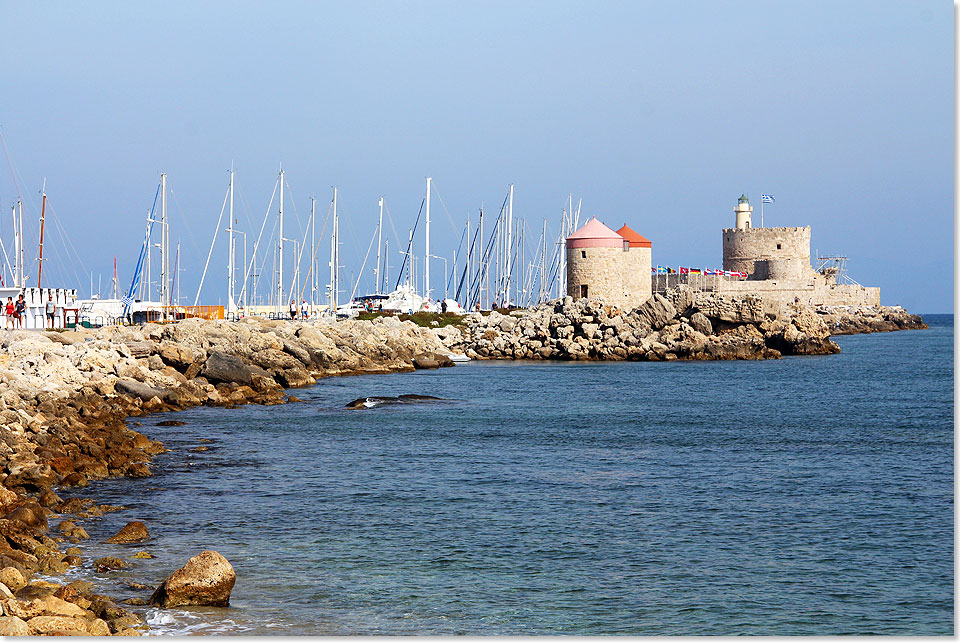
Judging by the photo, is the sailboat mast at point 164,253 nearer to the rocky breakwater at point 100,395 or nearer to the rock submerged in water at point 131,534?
the rocky breakwater at point 100,395

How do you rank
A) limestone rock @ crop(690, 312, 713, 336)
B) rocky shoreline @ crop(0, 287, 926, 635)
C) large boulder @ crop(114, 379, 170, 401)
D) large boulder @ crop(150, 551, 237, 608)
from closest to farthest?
large boulder @ crop(150, 551, 237, 608), rocky shoreline @ crop(0, 287, 926, 635), large boulder @ crop(114, 379, 170, 401), limestone rock @ crop(690, 312, 713, 336)

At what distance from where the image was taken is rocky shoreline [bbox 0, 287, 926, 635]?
10133 mm

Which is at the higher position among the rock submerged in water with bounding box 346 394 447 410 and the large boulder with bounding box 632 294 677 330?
the large boulder with bounding box 632 294 677 330

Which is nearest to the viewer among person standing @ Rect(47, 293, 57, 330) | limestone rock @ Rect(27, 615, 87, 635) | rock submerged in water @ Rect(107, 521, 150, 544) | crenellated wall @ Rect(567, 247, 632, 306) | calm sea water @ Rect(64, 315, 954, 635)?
limestone rock @ Rect(27, 615, 87, 635)

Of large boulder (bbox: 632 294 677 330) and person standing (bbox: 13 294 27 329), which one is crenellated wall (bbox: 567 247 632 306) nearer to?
large boulder (bbox: 632 294 677 330)

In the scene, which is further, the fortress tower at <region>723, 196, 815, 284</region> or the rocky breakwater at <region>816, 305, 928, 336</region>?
the rocky breakwater at <region>816, 305, 928, 336</region>

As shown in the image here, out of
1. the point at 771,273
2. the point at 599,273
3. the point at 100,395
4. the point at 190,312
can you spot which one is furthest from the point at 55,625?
the point at 771,273

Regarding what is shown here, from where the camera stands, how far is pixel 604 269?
170 feet

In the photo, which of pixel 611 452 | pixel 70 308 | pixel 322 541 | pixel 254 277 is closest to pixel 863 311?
pixel 254 277

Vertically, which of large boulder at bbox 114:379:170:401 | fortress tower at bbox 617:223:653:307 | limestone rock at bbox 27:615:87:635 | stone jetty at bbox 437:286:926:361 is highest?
fortress tower at bbox 617:223:653:307

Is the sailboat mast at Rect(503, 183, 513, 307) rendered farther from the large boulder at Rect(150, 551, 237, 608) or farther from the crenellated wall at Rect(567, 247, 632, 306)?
the large boulder at Rect(150, 551, 237, 608)

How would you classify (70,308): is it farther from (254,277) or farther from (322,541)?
(322,541)

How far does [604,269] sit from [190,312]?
68.6 ft

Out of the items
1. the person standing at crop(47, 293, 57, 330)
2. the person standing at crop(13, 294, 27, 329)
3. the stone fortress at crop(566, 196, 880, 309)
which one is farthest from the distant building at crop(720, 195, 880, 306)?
the person standing at crop(13, 294, 27, 329)
